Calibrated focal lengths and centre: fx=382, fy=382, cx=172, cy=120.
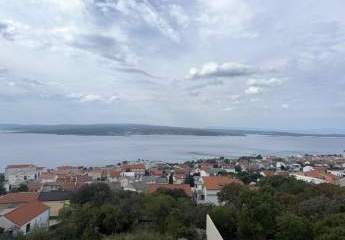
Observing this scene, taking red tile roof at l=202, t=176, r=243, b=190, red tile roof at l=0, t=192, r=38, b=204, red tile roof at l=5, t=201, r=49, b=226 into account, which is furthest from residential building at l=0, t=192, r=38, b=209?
red tile roof at l=202, t=176, r=243, b=190

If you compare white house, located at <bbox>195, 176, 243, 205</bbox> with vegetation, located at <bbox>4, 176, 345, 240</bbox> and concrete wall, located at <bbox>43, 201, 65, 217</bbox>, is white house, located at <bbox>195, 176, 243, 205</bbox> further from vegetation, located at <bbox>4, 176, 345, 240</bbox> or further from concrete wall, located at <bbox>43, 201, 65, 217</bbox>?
concrete wall, located at <bbox>43, 201, 65, 217</bbox>

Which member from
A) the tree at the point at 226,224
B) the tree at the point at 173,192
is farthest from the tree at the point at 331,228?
the tree at the point at 173,192

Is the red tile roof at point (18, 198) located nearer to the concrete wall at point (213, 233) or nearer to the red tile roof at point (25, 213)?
the red tile roof at point (25, 213)

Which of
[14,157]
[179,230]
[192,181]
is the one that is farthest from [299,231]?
[14,157]

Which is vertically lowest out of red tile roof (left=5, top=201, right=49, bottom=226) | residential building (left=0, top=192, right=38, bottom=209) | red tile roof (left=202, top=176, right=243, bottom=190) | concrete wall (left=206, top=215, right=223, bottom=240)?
residential building (left=0, top=192, right=38, bottom=209)

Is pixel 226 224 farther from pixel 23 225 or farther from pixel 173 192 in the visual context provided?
pixel 23 225

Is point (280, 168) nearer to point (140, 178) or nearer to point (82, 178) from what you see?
point (140, 178)

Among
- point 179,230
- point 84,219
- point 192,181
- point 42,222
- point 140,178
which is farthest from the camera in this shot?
point 140,178
